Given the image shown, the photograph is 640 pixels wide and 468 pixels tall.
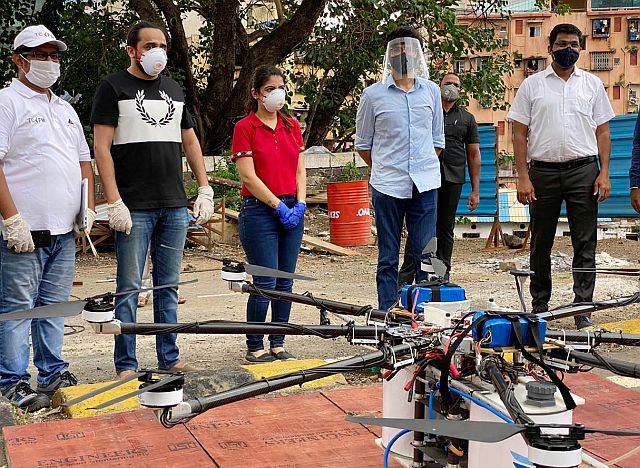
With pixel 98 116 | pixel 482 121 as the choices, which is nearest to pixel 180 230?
pixel 98 116

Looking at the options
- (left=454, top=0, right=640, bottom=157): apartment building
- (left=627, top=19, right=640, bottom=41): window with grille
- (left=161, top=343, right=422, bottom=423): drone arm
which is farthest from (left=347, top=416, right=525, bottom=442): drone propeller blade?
(left=627, top=19, right=640, bottom=41): window with grille

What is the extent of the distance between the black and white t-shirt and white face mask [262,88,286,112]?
2.24 feet

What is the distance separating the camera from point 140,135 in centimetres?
529

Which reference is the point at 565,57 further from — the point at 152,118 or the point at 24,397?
the point at 24,397

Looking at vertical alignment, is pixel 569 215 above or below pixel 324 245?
above

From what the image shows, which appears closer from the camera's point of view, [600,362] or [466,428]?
[466,428]

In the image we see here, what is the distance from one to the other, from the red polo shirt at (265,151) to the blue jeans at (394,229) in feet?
2.16

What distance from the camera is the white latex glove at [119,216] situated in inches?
202

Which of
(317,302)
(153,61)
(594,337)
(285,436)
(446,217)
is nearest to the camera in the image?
(594,337)

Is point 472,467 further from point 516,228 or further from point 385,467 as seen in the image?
point 516,228

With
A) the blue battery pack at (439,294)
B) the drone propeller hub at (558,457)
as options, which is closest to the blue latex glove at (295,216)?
the blue battery pack at (439,294)

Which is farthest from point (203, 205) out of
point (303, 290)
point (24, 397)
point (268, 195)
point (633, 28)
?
point (633, 28)

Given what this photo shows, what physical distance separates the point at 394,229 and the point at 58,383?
2.38 meters

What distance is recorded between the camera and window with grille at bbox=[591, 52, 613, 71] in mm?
50062
